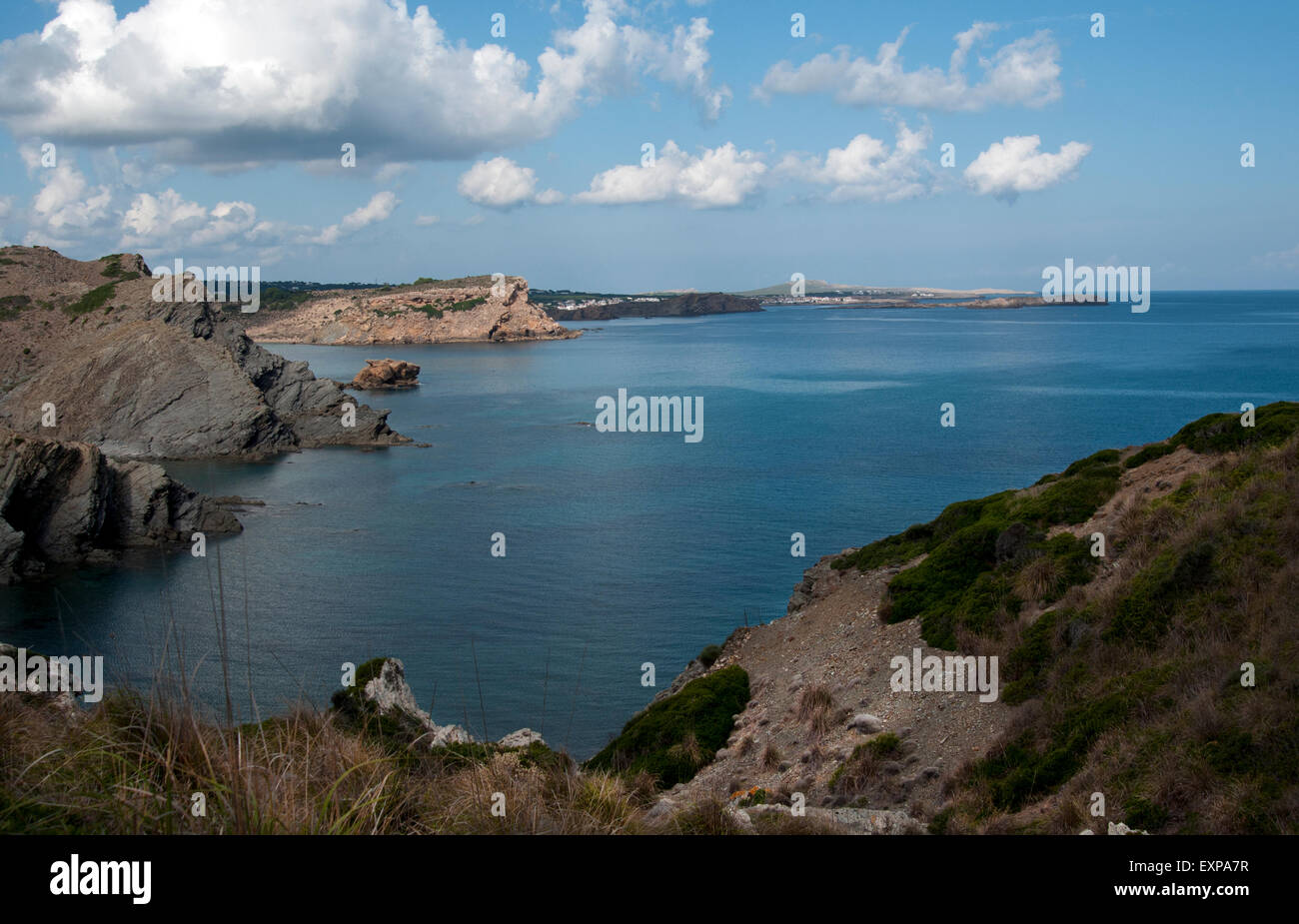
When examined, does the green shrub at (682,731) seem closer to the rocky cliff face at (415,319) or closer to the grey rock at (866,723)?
the grey rock at (866,723)

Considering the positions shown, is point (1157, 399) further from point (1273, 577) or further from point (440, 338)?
point (440, 338)

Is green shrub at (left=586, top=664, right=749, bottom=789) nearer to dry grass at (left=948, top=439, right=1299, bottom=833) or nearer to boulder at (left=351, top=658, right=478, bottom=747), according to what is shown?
boulder at (left=351, top=658, right=478, bottom=747)

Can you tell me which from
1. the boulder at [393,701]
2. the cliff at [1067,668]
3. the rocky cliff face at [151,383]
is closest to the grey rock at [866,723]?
the cliff at [1067,668]

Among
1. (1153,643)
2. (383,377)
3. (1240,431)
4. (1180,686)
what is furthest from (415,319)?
(1180,686)

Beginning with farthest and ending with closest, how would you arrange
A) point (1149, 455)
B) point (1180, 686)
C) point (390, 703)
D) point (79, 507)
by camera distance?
point (79, 507) → point (1149, 455) → point (390, 703) → point (1180, 686)

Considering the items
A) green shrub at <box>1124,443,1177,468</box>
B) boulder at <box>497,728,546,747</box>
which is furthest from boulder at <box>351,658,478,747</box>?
green shrub at <box>1124,443,1177,468</box>

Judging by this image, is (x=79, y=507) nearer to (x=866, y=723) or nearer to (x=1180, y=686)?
(x=866, y=723)
